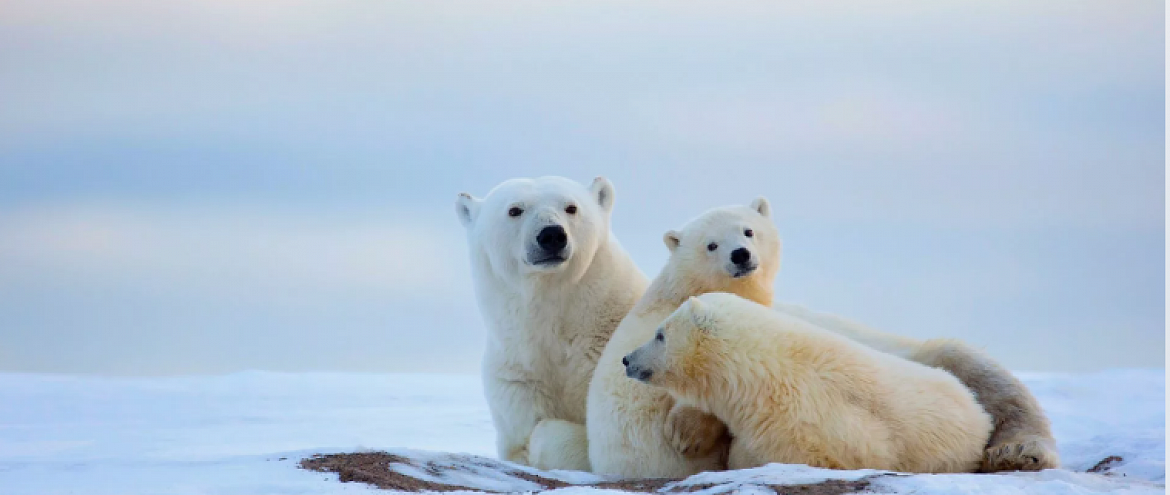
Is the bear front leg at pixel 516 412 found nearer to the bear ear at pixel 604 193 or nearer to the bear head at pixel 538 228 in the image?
the bear head at pixel 538 228

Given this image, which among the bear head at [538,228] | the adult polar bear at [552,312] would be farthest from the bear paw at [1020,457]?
the bear head at [538,228]

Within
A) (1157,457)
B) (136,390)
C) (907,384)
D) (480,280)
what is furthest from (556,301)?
(136,390)

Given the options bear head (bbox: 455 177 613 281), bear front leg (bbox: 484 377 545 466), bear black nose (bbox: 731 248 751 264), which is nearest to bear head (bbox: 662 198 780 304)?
bear black nose (bbox: 731 248 751 264)

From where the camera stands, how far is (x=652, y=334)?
18.5 ft

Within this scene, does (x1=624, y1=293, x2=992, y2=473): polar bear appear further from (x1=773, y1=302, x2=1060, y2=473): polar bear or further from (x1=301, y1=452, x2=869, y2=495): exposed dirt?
(x1=301, y1=452, x2=869, y2=495): exposed dirt

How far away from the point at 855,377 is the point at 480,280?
2476 millimetres

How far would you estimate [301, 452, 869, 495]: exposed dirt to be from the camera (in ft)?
14.1

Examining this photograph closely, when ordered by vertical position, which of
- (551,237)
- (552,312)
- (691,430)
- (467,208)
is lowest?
(691,430)

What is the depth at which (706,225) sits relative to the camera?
6.08m

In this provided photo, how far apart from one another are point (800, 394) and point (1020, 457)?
122 cm

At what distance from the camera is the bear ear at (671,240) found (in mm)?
6174

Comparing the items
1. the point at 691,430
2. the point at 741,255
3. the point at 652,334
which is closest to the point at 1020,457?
the point at 691,430

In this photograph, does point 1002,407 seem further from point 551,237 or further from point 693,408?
point 551,237

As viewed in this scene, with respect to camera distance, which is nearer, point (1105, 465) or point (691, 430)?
point (691, 430)
